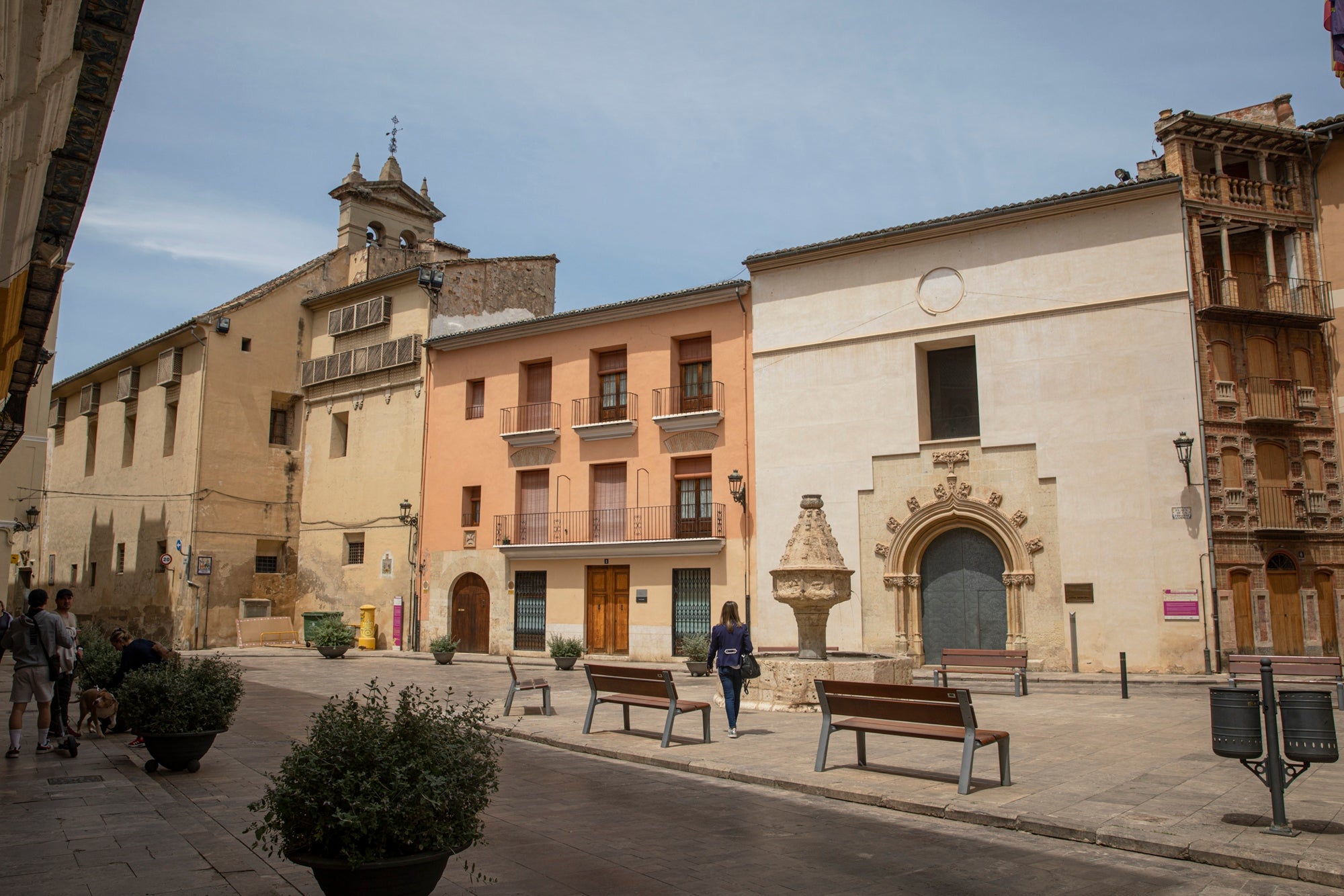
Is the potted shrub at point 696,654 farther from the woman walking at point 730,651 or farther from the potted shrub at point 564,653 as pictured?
the woman walking at point 730,651

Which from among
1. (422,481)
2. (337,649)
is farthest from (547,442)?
(337,649)

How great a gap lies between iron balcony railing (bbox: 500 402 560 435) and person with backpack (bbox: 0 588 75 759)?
60.0 feet

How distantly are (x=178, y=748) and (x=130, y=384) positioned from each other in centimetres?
3220

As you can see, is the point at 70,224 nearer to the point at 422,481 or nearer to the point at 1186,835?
the point at 1186,835

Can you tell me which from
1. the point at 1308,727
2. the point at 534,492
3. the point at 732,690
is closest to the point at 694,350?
the point at 534,492

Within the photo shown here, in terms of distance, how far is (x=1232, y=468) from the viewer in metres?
20.1

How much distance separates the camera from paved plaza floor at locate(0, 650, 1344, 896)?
216 inches

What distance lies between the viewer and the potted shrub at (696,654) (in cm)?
2027

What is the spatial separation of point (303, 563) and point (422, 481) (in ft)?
20.2

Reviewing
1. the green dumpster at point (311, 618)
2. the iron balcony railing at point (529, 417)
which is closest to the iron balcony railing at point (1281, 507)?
the iron balcony railing at point (529, 417)

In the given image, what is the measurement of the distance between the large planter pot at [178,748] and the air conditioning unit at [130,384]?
104ft

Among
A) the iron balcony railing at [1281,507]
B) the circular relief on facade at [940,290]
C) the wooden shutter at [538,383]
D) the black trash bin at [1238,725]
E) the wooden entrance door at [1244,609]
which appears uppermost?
the circular relief on facade at [940,290]

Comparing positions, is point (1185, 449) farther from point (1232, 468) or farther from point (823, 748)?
point (823, 748)

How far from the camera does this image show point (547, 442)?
27.7 meters
